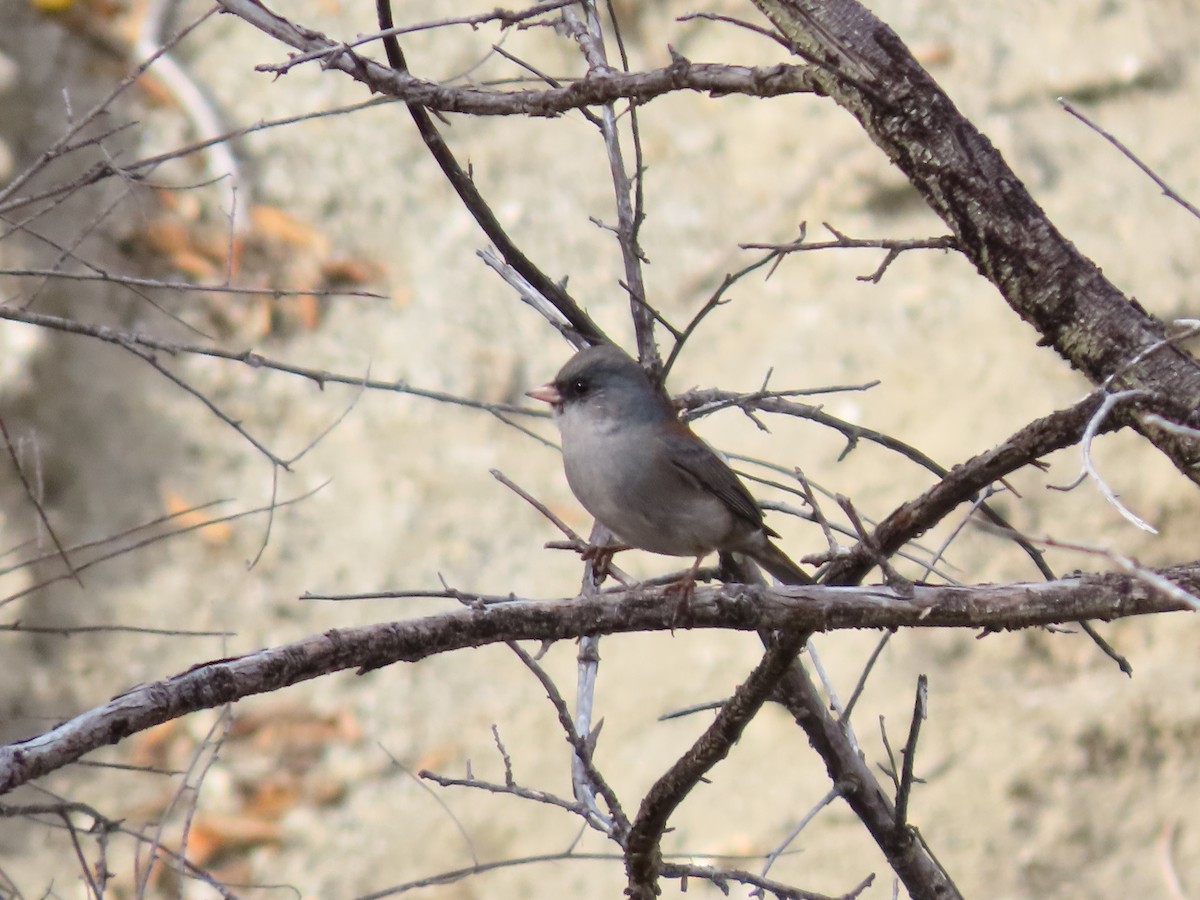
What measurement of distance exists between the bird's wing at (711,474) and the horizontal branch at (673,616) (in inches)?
39.1

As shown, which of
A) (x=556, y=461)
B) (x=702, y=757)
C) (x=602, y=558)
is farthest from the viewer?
(x=556, y=461)

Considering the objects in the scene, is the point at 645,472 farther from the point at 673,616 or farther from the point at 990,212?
the point at 990,212

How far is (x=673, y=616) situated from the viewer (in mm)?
2174

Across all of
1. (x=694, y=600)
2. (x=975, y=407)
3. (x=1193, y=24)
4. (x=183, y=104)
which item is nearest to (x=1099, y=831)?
(x=975, y=407)

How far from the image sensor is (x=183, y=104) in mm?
7172

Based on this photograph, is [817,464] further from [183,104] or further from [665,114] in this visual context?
[183,104]

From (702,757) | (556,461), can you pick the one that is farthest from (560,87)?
(556,461)

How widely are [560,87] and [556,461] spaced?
4436 millimetres

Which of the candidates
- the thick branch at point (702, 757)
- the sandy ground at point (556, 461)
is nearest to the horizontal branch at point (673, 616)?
the thick branch at point (702, 757)

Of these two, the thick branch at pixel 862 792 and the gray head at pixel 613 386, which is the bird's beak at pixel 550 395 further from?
the thick branch at pixel 862 792

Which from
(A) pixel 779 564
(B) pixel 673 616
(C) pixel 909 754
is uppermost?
(A) pixel 779 564

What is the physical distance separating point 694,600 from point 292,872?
13.6ft

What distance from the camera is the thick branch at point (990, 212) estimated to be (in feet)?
7.37

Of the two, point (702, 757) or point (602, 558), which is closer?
point (702, 757)
